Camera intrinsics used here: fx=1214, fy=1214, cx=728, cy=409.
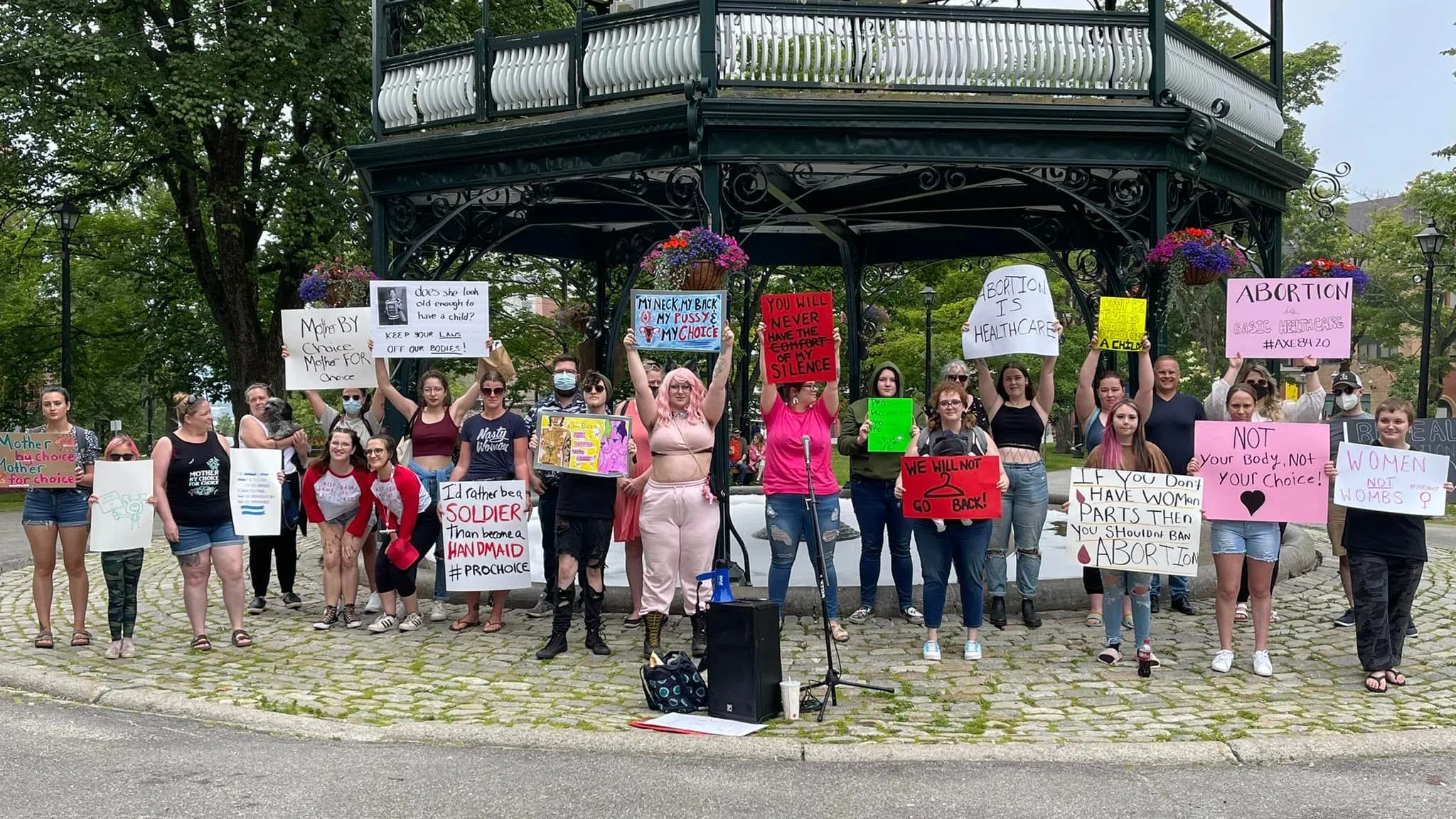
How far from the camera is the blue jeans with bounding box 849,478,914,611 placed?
29.6ft

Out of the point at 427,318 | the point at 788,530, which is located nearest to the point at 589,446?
the point at 788,530

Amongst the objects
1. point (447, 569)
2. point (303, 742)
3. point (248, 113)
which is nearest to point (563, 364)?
point (447, 569)

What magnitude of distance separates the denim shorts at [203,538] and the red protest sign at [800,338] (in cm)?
403

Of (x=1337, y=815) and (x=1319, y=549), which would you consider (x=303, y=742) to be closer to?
(x=1337, y=815)

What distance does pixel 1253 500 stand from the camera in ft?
25.4

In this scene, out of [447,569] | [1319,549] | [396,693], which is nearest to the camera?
[396,693]

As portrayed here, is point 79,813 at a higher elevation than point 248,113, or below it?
below

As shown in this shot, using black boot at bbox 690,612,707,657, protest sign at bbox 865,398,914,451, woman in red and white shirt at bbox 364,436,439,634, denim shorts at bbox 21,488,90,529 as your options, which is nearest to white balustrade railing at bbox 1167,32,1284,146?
protest sign at bbox 865,398,914,451

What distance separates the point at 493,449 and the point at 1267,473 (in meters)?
5.44

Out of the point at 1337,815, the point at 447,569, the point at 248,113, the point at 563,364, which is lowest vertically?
the point at 1337,815

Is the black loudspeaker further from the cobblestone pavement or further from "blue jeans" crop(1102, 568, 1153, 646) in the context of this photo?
"blue jeans" crop(1102, 568, 1153, 646)

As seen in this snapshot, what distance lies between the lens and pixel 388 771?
5762 millimetres

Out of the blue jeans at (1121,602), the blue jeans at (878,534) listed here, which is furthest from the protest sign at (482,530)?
the blue jeans at (1121,602)

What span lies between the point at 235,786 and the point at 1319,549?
40.3 ft
